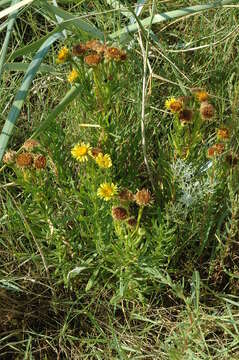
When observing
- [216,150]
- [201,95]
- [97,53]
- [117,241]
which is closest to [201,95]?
[201,95]

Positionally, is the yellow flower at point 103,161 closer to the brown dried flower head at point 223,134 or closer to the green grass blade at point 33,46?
the brown dried flower head at point 223,134

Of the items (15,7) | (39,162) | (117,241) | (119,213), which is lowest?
(117,241)

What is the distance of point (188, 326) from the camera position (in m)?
1.17

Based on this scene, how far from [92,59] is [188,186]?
1.15 feet

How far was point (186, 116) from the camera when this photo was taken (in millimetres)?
1113

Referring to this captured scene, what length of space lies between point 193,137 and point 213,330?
1.53 feet

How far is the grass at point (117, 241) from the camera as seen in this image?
1.17 metres

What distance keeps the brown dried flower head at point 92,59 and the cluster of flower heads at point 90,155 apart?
0.17 metres

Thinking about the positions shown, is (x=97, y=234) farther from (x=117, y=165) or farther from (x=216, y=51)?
(x=216, y=51)

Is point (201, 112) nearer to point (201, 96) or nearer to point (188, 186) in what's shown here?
point (201, 96)

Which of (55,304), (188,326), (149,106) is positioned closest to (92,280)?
(55,304)

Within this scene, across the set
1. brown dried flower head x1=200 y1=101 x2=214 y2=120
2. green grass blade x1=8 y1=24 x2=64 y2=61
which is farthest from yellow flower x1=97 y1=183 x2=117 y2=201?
green grass blade x1=8 y1=24 x2=64 y2=61

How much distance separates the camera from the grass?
1.17 metres

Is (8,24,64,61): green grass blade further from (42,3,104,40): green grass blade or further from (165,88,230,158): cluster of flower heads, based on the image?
(165,88,230,158): cluster of flower heads
